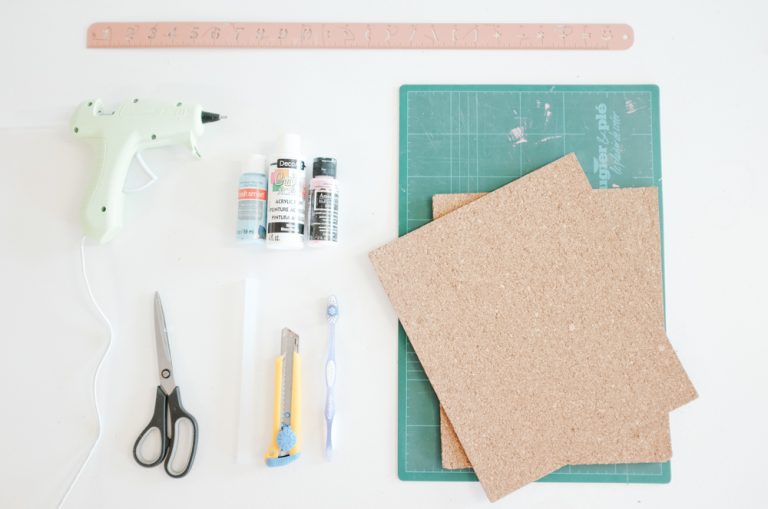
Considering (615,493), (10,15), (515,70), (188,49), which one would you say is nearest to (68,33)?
(10,15)

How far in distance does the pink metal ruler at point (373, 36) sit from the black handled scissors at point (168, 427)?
0.59m

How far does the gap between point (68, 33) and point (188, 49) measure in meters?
Answer: 0.26

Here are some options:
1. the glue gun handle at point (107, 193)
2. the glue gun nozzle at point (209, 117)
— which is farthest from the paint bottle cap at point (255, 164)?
the glue gun handle at point (107, 193)

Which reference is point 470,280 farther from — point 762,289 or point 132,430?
point 132,430

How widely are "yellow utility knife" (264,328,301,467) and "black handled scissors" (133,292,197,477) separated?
0.15 metres

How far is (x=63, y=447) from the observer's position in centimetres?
94

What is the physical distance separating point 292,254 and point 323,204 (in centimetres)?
12

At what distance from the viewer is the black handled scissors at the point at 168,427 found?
0.91 metres

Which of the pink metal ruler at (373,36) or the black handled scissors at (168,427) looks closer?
the black handled scissors at (168,427)

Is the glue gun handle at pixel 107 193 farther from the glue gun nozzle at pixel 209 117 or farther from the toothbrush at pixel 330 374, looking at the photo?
the toothbrush at pixel 330 374

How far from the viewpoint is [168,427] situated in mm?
921

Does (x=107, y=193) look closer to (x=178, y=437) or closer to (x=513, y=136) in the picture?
(x=178, y=437)

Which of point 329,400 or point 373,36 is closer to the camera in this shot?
point 329,400

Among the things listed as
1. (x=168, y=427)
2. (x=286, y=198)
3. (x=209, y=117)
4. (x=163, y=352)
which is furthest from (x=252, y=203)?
(x=168, y=427)
